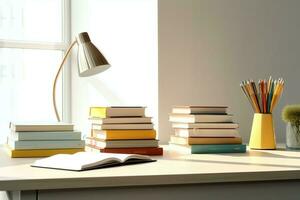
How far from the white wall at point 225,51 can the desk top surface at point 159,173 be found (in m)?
0.65

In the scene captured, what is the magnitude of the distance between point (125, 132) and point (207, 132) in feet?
0.97

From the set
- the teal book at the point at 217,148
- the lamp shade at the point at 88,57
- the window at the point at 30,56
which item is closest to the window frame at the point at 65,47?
the window at the point at 30,56

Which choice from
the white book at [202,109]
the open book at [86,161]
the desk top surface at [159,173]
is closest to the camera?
the desk top surface at [159,173]

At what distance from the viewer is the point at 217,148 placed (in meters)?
1.85

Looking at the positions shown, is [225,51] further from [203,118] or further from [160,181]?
[160,181]

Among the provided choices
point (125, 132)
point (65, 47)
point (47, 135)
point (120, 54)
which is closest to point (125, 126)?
point (125, 132)

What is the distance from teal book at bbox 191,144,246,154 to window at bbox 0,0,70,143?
95 cm

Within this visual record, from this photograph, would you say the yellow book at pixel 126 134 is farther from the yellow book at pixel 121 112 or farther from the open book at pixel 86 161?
the open book at pixel 86 161

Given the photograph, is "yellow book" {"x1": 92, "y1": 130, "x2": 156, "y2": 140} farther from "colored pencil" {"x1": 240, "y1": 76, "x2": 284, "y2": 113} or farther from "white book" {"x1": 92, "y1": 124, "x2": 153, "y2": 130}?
"colored pencil" {"x1": 240, "y1": 76, "x2": 284, "y2": 113}

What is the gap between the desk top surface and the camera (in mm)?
1227

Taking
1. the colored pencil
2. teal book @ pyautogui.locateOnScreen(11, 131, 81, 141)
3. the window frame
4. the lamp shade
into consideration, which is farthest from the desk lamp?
the window frame

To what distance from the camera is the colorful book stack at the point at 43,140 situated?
1.69m

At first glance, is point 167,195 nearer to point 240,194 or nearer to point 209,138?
point 240,194

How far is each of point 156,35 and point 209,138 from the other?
558 mm
